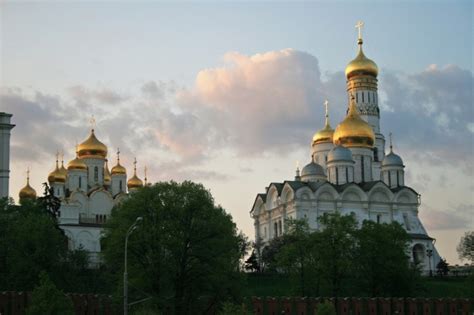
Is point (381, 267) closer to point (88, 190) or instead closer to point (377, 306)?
point (377, 306)

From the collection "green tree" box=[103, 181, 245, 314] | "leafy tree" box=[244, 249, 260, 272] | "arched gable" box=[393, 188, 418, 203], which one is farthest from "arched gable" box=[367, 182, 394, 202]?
"green tree" box=[103, 181, 245, 314]

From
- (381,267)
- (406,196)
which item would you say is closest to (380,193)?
(406,196)

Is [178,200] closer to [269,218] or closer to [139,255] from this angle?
[139,255]

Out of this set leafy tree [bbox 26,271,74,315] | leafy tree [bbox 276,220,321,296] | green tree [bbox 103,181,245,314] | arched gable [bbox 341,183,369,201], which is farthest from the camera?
arched gable [bbox 341,183,369,201]

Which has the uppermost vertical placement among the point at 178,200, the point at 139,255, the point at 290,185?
the point at 290,185

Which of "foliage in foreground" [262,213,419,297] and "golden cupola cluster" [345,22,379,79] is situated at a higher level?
"golden cupola cluster" [345,22,379,79]

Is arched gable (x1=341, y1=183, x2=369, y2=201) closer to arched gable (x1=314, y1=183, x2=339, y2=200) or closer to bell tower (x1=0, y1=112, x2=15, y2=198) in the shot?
arched gable (x1=314, y1=183, x2=339, y2=200)

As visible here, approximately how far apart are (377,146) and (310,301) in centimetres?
4566

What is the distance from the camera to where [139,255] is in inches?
1789

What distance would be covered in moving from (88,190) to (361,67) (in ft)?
104

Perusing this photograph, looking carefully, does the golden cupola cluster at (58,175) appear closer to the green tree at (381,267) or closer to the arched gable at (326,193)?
the arched gable at (326,193)

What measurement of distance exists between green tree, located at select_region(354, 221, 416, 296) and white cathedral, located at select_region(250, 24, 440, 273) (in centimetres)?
2274

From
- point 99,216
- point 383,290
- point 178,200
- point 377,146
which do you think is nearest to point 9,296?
point 178,200

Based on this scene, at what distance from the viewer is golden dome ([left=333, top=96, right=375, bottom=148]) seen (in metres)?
84.8
